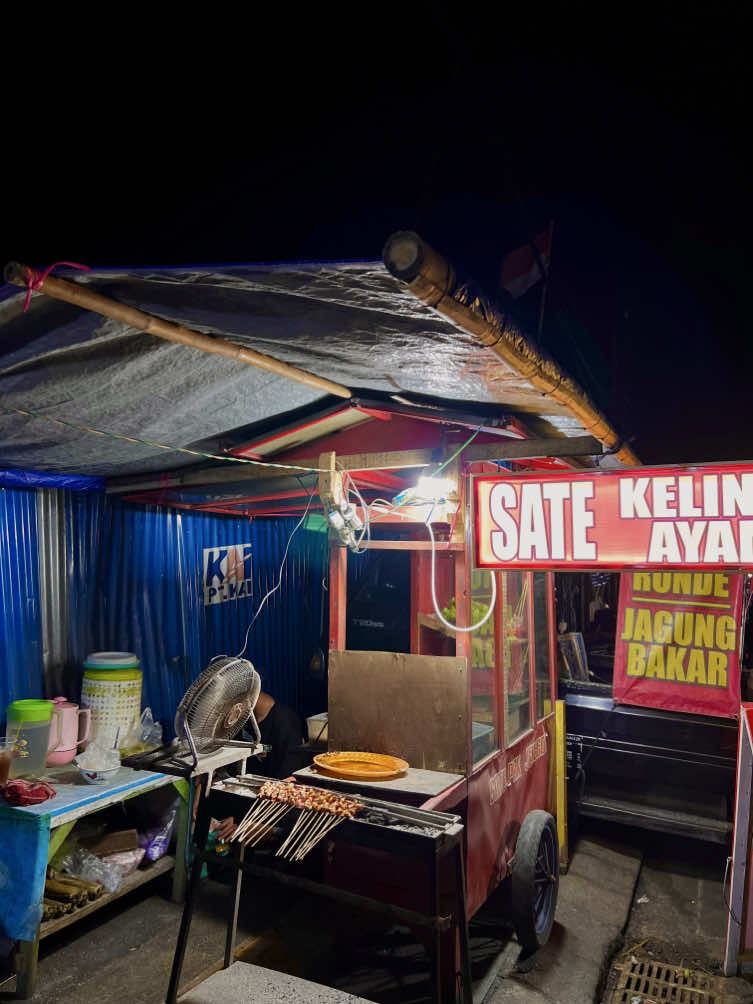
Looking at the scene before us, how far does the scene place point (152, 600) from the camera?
262 inches

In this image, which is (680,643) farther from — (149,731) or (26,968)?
(26,968)

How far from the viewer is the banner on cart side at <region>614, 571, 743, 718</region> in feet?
21.3

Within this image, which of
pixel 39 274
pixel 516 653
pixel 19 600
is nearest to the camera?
pixel 39 274

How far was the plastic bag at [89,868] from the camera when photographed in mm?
4961

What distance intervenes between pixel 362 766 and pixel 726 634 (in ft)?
13.8

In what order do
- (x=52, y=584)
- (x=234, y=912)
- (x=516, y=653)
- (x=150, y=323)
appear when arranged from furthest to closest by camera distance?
1. (x=516, y=653)
2. (x=52, y=584)
3. (x=234, y=912)
4. (x=150, y=323)

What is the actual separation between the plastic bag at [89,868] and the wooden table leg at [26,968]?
0.72m

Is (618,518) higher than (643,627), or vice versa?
(618,518)

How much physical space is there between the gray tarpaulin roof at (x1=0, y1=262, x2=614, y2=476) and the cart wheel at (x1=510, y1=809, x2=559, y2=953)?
10.2ft

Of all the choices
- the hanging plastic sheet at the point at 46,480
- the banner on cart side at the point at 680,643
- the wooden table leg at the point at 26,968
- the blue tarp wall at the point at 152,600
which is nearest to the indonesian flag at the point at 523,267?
the banner on cart side at the point at 680,643

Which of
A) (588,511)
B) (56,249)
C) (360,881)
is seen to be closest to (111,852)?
(360,881)

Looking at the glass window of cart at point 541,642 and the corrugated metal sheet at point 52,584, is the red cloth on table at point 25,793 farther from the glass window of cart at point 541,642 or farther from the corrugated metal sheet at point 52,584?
the glass window of cart at point 541,642

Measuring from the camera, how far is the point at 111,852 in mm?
5234

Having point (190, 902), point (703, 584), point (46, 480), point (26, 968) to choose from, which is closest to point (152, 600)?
point (46, 480)
